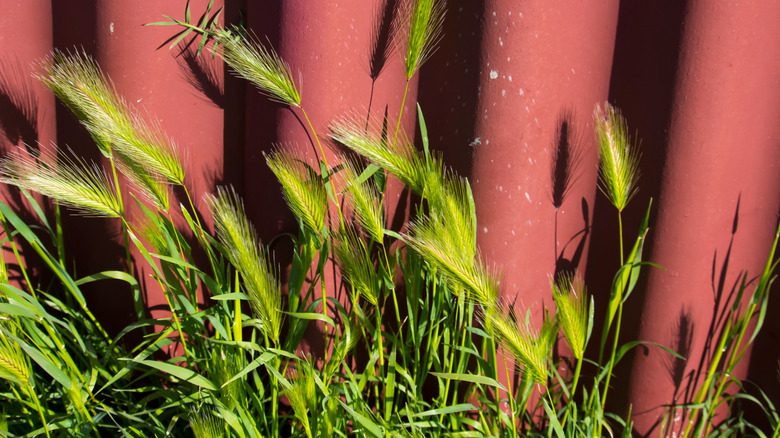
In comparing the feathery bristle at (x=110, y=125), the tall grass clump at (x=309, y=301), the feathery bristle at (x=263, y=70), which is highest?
the feathery bristle at (x=263, y=70)

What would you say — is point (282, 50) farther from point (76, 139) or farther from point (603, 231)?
point (603, 231)

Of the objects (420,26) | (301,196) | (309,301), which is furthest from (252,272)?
(420,26)

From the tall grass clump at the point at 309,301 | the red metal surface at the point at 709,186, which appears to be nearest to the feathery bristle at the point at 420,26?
the tall grass clump at the point at 309,301

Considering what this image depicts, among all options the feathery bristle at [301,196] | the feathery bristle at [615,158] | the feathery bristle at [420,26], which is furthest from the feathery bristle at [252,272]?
the feathery bristle at [615,158]

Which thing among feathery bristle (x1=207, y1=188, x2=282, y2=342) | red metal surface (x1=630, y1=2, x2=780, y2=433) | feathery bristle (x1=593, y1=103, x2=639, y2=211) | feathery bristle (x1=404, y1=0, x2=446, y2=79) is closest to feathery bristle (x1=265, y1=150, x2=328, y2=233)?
feathery bristle (x1=207, y1=188, x2=282, y2=342)

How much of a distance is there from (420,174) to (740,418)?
38.2 inches

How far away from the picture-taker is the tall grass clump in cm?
112

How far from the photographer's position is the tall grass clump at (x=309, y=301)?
1.12 meters

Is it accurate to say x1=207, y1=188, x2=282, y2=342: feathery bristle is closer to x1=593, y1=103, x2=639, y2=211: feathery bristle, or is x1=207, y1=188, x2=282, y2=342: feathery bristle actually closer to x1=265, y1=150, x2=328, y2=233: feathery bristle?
x1=265, y1=150, x2=328, y2=233: feathery bristle

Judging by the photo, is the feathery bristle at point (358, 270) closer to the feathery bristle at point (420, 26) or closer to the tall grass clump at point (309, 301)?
the tall grass clump at point (309, 301)

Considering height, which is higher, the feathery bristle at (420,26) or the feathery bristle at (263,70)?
the feathery bristle at (420,26)

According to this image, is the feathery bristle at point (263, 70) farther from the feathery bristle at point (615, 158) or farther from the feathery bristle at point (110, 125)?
the feathery bristle at point (615, 158)

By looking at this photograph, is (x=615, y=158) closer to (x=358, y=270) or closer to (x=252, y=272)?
(x=358, y=270)

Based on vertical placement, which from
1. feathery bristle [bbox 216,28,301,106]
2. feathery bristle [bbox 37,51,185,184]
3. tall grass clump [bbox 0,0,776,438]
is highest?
feathery bristle [bbox 216,28,301,106]
